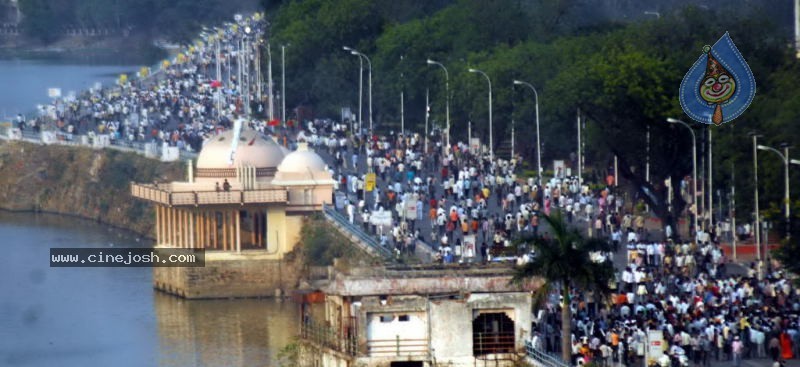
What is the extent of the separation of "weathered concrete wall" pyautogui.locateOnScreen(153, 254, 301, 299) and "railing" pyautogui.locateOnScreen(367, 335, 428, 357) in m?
40.1

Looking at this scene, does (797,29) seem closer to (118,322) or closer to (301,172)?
(301,172)

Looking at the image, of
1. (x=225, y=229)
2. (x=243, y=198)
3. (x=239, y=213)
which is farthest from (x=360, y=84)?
(x=243, y=198)

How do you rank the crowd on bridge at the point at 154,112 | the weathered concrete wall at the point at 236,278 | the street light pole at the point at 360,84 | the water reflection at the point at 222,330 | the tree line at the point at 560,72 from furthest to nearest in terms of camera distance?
the crowd on bridge at the point at 154,112 < the street light pole at the point at 360,84 < the weathered concrete wall at the point at 236,278 < the tree line at the point at 560,72 < the water reflection at the point at 222,330

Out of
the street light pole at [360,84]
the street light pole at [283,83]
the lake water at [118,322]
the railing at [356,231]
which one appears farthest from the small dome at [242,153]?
the street light pole at [283,83]

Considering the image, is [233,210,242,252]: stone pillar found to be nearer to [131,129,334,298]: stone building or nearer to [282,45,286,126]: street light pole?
[131,129,334,298]: stone building

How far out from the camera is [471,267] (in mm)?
77312

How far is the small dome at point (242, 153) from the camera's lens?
11988cm

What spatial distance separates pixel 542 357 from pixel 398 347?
3.37 meters

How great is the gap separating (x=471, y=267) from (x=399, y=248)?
94.9ft

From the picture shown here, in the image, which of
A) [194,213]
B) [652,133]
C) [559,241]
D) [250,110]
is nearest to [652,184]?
[652,133]

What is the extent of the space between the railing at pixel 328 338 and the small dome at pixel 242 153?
39088mm

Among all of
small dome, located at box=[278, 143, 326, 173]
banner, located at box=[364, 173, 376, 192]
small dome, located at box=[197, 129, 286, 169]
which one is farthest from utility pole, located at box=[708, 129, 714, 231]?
small dome, located at box=[197, 129, 286, 169]

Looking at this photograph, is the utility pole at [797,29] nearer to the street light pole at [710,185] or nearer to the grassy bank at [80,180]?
the street light pole at [710,185]

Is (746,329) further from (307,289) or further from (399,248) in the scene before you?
(399,248)
